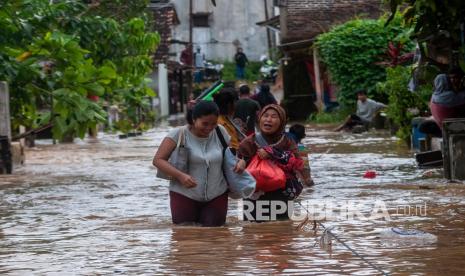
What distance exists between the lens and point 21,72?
17453mm

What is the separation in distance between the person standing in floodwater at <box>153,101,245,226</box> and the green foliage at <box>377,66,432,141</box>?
34.9 feet

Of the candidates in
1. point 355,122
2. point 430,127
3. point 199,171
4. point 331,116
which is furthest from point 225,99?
point 331,116

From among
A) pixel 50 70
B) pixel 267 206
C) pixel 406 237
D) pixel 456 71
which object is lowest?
pixel 406 237

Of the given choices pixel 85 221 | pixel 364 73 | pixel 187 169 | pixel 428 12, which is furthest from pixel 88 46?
pixel 364 73

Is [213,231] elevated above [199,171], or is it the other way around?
[199,171]

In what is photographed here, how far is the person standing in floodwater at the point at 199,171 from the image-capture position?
9.28 metres

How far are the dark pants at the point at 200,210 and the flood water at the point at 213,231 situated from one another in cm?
13

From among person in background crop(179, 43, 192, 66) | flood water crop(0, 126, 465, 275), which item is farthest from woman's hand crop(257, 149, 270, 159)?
person in background crop(179, 43, 192, 66)

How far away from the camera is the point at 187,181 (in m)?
9.17

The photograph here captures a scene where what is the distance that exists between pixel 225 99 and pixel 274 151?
2839 mm

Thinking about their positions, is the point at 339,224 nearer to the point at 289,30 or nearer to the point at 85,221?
the point at 85,221

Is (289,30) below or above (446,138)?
above

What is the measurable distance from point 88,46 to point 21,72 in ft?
12.1

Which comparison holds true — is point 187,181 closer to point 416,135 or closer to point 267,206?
point 267,206
